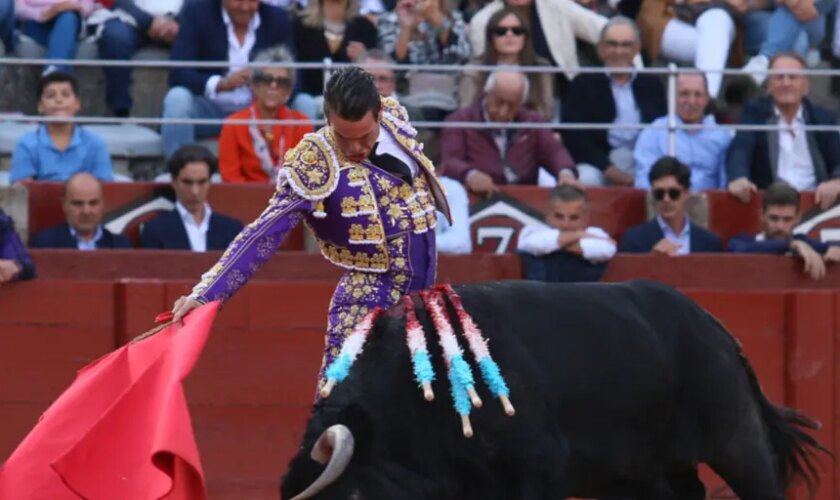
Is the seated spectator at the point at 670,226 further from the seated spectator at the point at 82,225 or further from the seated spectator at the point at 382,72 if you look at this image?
the seated spectator at the point at 82,225

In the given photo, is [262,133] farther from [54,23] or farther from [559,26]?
[559,26]

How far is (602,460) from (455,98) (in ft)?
11.0

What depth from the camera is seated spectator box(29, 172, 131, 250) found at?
748cm

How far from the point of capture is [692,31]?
8.91m

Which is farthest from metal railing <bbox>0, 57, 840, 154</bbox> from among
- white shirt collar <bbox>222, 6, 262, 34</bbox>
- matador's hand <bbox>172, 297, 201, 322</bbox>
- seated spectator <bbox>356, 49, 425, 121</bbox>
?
matador's hand <bbox>172, 297, 201, 322</bbox>

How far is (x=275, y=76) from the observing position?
26.3ft

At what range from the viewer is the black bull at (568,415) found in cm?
479

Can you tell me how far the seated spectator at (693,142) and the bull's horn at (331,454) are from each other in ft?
12.7

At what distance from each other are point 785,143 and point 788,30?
2.80 ft

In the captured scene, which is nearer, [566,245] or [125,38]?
[566,245]

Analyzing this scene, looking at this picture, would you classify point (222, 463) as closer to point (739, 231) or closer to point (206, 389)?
point (206, 389)

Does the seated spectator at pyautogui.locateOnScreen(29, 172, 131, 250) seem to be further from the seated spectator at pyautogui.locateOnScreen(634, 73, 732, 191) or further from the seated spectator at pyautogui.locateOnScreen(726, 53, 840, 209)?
the seated spectator at pyautogui.locateOnScreen(726, 53, 840, 209)

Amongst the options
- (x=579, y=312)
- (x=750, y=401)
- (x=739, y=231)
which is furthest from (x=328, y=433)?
(x=739, y=231)

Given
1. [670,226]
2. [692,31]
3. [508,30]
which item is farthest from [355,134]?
[692,31]
